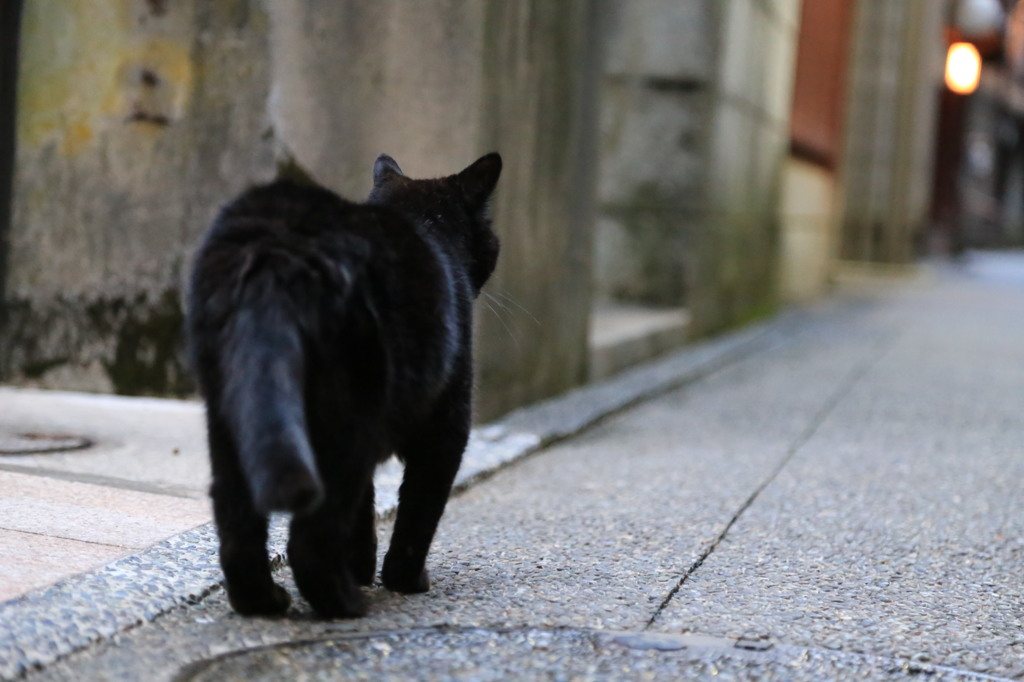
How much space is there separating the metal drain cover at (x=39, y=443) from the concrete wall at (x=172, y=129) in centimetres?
82

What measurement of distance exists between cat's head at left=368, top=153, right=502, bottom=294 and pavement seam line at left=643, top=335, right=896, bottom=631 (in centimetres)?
93

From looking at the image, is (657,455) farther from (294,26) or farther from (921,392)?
(921,392)

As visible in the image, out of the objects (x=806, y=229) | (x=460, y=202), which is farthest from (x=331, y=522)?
(x=806, y=229)

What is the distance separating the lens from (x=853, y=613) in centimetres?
318

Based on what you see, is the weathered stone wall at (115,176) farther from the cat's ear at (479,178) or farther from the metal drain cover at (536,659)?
the metal drain cover at (536,659)

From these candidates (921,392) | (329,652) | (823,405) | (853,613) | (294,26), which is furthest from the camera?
(921,392)

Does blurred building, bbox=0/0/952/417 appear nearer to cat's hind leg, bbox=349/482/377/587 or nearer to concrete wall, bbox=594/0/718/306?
concrete wall, bbox=594/0/718/306

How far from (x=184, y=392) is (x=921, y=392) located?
13.9 feet

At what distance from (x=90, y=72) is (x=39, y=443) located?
1.66 m

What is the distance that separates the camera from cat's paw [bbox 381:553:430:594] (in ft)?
10.3

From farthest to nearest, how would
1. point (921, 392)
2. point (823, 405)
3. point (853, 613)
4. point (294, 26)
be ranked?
1. point (921, 392)
2. point (823, 405)
3. point (294, 26)
4. point (853, 613)

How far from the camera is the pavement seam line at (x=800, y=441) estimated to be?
3.36m

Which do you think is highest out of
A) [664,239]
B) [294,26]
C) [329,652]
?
[294,26]

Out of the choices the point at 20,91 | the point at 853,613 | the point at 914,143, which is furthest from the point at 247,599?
the point at 914,143
